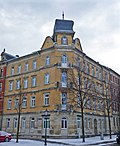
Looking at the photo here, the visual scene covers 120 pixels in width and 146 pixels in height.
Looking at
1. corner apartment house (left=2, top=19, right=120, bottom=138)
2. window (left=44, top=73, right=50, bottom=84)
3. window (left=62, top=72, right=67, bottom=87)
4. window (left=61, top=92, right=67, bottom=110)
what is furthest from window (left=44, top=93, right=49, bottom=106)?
window (left=62, top=72, right=67, bottom=87)

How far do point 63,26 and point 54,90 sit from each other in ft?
36.0

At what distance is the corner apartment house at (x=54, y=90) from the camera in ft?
110

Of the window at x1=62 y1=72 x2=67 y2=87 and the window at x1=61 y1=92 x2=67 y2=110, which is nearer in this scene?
the window at x1=61 y1=92 x2=67 y2=110

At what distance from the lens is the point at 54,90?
3441cm

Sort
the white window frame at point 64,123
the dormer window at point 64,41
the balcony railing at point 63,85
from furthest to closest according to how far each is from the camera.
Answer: the dormer window at point 64,41, the balcony railing at point 63,85, the white window frame at point 64,123

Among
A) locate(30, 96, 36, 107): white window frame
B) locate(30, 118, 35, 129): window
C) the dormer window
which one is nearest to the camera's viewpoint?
locate(30, 118, 35, 129): window

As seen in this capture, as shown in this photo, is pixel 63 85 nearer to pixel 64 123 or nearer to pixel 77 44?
pixel 64 123

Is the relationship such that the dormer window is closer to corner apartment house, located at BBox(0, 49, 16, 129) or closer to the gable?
the gable

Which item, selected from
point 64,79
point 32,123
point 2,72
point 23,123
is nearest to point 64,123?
point 32,123

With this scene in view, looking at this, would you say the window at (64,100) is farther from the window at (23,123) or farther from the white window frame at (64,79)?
the window at (23,123)

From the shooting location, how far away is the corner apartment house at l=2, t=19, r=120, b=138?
110ft

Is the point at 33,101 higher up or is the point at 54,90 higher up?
the point at 54,90

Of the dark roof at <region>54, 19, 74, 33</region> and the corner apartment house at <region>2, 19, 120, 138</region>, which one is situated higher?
the dark roof at <region>54, 19, 74, 33</region>

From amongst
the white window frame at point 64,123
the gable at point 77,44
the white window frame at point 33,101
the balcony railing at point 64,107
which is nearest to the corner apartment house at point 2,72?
the white window frame at point 33,101
